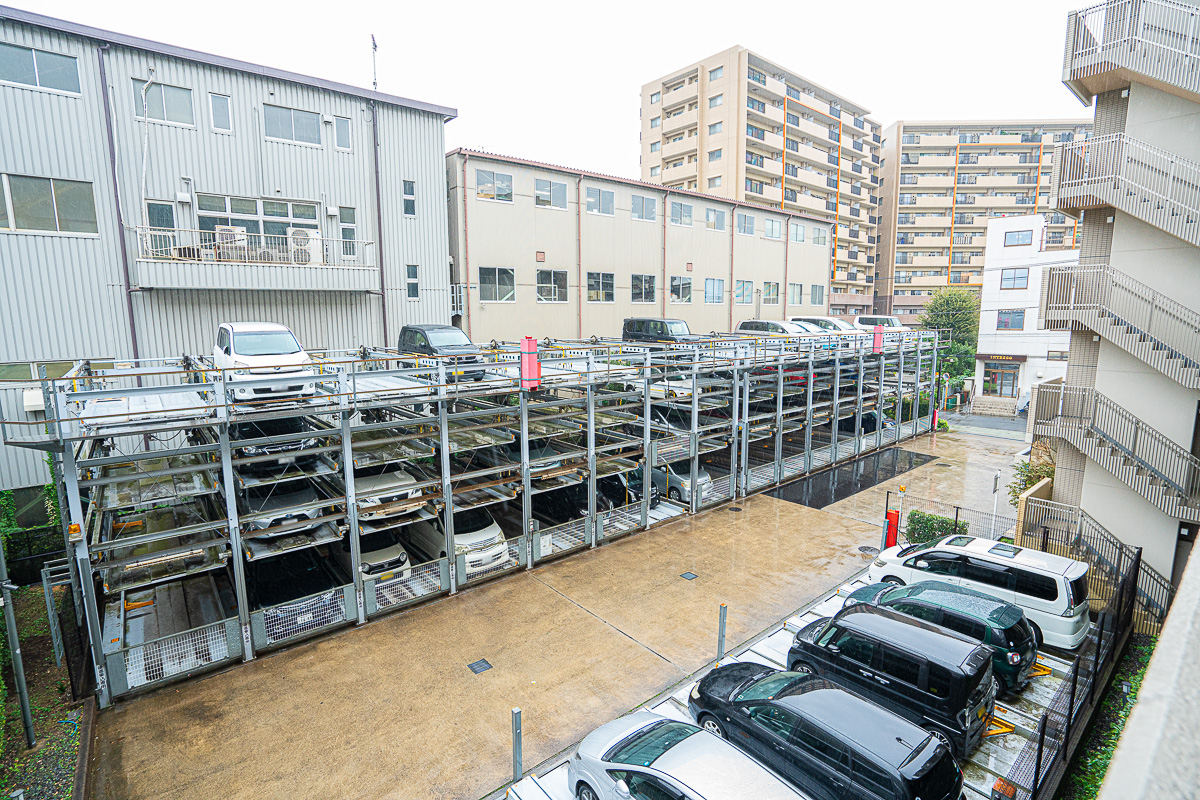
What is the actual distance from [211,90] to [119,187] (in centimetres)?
395

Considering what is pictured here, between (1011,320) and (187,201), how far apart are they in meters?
42.3

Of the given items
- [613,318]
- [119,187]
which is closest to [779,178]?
[613,318]

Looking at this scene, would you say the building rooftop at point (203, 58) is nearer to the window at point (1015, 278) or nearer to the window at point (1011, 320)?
the window at point (1015, 278)

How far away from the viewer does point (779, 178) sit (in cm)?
5097

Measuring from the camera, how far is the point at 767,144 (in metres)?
49.4

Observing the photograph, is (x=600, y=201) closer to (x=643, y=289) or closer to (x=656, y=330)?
(x=643, y=289)

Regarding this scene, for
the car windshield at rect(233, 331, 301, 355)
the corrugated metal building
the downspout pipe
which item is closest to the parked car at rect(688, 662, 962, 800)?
the car windshield at rect(233, 331, 301, 355)

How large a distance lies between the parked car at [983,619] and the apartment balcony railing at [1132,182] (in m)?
8.37

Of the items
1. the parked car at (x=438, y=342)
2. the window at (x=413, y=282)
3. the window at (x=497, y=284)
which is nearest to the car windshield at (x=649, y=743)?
the parked car at (x=438, y=342)

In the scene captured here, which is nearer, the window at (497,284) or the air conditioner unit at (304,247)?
the air conditioner unit at (304,247)

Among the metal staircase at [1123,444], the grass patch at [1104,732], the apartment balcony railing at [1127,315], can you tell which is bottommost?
the grass patch at [1104,732]

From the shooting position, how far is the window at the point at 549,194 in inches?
984

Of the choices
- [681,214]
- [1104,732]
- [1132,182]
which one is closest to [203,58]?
[681,214]

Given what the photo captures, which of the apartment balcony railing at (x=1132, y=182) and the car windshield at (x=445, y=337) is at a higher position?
the apartment balcony railing at (x=1132, y=182)
